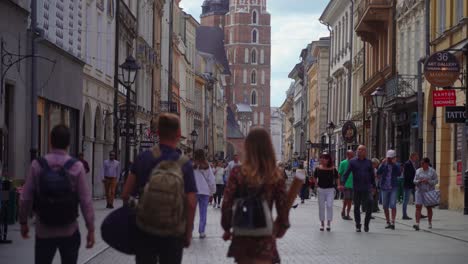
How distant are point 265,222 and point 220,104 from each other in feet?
418

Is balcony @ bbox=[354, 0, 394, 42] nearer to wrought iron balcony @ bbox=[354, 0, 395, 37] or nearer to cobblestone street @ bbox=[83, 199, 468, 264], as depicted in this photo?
wrought iron balcony @ bbox=[354, 0, 395, 37]

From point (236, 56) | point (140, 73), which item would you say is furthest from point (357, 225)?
point (236, 56)

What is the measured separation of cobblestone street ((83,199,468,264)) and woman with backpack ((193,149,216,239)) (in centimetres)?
33

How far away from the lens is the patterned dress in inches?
310

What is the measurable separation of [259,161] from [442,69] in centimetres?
1945

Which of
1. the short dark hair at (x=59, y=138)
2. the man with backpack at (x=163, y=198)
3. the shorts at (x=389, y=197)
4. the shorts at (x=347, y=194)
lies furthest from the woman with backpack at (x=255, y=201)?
the shorts at (x=347, y=194)

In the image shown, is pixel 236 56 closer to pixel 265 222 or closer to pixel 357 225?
pixel 357 225

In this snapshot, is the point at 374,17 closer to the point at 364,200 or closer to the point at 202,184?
the point at 364,200

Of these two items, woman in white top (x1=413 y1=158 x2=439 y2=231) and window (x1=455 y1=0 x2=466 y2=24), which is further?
window (x1=455 y1=0 x2=466 y2=24)

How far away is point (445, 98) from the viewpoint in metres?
27.7

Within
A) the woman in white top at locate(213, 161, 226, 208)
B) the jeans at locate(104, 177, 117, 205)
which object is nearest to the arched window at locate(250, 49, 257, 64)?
the woman in white top at locate(213, 161, 226, 208)

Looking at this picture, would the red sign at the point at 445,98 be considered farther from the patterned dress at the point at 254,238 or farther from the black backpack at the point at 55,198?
the black backpack at the point at 55,198

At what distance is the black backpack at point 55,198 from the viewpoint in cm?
820

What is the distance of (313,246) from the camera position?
16.5 meters
